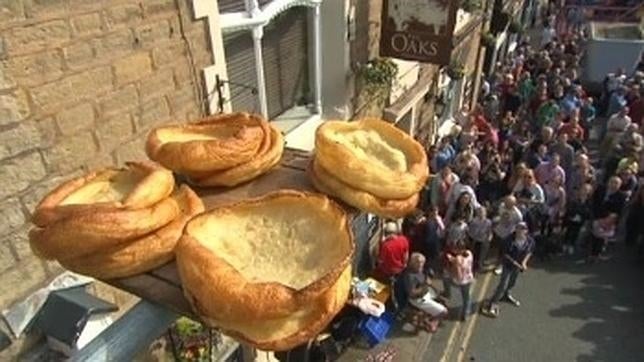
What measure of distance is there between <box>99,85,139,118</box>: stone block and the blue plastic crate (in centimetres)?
547

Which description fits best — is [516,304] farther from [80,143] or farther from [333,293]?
[333,293]

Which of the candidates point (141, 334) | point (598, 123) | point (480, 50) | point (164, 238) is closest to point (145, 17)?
point (164, 238)

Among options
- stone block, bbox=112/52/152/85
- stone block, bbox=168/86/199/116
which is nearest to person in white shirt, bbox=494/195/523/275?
stone block, bbox=168/86/199/116

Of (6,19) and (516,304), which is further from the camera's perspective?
(516,304)

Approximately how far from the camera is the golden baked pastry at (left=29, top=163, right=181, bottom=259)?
200 centimetres

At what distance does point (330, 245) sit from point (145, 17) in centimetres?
354

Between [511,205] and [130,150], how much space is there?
21.3 feet

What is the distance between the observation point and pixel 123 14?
15.1ft

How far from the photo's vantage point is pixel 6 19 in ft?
12.1

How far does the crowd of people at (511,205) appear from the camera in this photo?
922 cm

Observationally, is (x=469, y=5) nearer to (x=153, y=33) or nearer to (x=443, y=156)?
(x=443, y=156)

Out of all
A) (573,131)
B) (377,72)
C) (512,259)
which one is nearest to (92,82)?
(377,72)

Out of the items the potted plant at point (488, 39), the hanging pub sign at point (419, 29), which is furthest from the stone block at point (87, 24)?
the potted plant at point (488, 39)

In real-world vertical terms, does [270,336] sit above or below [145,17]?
below
